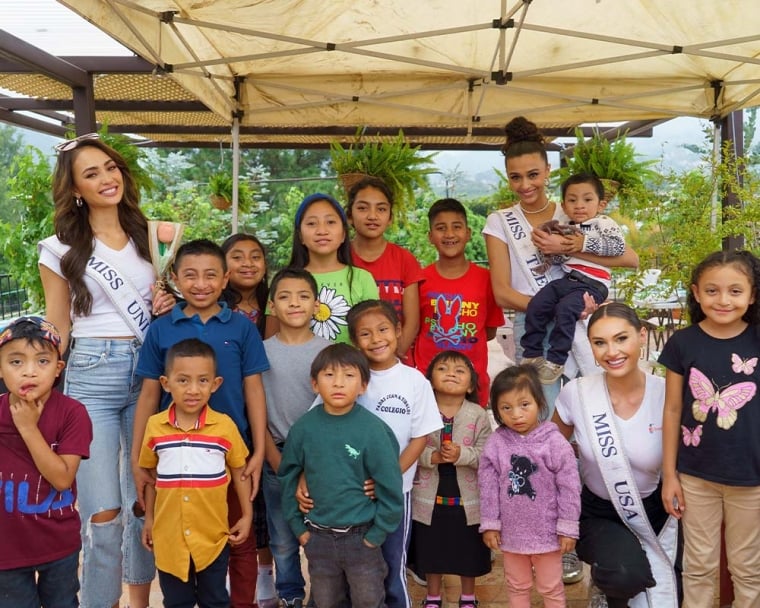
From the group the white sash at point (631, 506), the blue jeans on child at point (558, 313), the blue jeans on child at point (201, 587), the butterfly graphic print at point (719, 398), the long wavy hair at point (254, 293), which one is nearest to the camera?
the butterfly graphic print at point (719, 398)

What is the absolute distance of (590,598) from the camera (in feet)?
9.55

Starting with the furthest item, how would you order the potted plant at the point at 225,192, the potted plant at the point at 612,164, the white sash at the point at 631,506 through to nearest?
the potted plant at the point at 225,192, the potted plant at the point at 612,164, the white sash at the point at 631,506

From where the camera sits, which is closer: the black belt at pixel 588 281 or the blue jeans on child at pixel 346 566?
the blue jeans on child at pixel 346 566

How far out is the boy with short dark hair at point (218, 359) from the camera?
2676 mm

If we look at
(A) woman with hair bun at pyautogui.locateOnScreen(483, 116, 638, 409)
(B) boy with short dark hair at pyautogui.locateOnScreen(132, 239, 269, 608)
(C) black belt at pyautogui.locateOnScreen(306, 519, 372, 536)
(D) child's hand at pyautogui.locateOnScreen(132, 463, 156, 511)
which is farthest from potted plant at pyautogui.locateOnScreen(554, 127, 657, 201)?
(D) child's hand at pyautogui.locateOnScreen(132, 463, 156, 511)

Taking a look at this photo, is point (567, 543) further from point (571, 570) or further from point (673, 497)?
point (571, 570)

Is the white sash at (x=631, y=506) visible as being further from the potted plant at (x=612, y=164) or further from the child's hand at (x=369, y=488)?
the potted plant at (x=612, y=164)

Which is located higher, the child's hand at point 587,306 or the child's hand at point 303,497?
the child's hand at point 587,306

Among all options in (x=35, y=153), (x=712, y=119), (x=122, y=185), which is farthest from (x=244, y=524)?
(x=712, y=119)

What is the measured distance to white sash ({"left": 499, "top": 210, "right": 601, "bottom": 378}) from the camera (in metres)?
3.20

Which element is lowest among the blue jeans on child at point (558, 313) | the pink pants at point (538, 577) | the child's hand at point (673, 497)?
the pink pants at point (538, 577)

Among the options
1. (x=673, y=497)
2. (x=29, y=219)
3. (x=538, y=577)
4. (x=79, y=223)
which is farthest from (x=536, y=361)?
(x=29, y=219)

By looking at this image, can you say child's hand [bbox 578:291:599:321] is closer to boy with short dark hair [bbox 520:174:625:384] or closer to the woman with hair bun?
boy with short dark hair [bbox 520:174:625:384]

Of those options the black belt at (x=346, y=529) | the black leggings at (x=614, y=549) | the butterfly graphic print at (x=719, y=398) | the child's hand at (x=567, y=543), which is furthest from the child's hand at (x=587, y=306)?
the black belt at (x=346, y=529)
